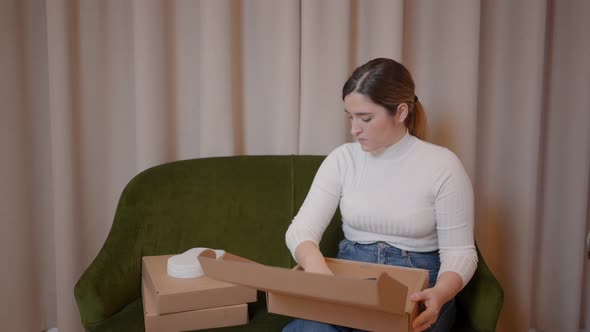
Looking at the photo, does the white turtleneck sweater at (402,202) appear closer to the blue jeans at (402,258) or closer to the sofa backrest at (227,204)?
the blue jeans at (402,258)

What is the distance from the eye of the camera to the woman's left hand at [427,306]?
131 cm

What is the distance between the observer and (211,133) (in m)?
2.10

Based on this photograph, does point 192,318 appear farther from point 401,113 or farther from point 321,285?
point 401,113

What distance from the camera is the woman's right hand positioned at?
4.88ft

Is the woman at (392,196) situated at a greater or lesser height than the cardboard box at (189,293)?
greater

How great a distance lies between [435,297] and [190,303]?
2.21 ft

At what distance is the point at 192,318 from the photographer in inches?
62.2

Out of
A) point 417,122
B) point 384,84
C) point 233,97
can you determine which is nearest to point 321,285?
point 384,84

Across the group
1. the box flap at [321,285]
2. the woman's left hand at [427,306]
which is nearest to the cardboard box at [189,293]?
the box flap at [321,285]

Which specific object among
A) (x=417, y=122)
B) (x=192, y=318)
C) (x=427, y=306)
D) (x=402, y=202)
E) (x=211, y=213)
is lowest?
(x=192, y=318)

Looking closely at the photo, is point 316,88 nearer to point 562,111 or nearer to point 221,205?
point 221,205

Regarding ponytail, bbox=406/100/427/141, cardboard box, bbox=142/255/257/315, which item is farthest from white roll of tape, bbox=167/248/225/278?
ponytail, bbox=406/100/427/141

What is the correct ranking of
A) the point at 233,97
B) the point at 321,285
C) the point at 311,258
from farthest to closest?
the point at 233,97 → the point at 311,258 → the point at 321,285

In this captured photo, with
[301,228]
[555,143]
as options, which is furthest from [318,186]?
[555,143]
